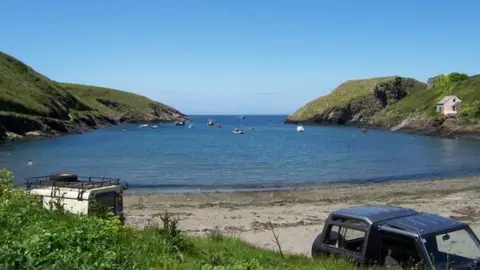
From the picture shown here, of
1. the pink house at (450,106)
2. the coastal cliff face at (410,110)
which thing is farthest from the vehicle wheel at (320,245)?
the pink house at (450,106)

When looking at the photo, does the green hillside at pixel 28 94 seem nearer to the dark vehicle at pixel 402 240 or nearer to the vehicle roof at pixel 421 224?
the dark vehicle at pixel 402 240

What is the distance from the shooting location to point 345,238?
33.8 ft

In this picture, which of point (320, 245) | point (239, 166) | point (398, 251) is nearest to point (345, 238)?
point (320, 245)

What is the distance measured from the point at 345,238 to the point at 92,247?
5356 mm

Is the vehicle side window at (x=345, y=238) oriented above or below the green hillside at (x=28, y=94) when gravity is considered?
below

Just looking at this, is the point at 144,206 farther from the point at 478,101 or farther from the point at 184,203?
the point at 478,101

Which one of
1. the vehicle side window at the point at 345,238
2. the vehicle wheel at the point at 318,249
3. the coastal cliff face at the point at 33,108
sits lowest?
the vehicle wheel at the point at 318,249

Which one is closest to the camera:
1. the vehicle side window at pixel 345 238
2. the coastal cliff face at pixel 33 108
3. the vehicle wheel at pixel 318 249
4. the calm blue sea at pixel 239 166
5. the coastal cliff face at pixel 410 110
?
the vehicle side window at pixel 345 238

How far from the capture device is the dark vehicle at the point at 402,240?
29.1 feet

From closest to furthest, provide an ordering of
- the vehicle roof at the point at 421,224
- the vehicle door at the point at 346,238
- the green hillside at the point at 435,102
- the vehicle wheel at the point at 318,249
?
the vehicle roof at the point at 421,224, the vehicle door at the point at 346,238, the vehicle wheel at the point at 318,249, the green hillside at the point at 435,102

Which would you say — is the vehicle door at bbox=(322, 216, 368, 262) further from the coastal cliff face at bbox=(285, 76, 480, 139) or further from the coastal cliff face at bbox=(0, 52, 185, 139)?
the coastal cliff face at bbox=(285, 76, 480, 139)

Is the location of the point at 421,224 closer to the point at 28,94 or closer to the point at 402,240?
the point at 402,240

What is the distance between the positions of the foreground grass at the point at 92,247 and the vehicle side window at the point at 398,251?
89 cm

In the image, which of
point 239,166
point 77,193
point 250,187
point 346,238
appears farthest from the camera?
point 239,166
